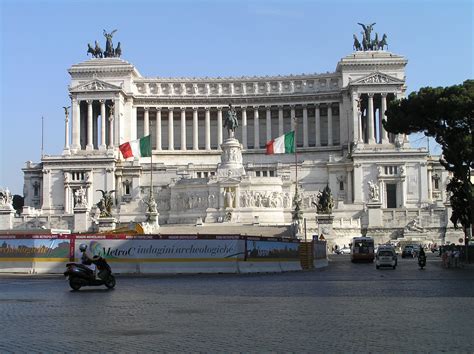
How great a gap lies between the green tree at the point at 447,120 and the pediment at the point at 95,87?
68629mm

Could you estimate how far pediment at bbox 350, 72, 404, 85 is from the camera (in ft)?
397

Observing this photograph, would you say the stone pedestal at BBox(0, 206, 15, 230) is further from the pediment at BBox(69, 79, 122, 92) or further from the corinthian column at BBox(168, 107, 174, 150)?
the corinthian column at BBox(168, 107, 174, 150)

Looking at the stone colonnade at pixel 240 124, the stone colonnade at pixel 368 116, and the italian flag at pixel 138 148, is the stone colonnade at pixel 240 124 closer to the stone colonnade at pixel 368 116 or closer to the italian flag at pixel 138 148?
the stone colonnade at pixel 368 116

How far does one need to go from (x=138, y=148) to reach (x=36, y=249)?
5773cm

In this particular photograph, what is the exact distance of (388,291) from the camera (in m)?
29.3

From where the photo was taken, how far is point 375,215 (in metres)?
92.3

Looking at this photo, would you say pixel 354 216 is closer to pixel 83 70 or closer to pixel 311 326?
pixel 83 70

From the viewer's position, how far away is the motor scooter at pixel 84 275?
30.5m

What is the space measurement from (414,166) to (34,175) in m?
54.7

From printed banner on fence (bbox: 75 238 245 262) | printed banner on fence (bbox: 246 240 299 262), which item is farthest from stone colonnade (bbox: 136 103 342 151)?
printed banner on fence (bbox: 75 238 245 262)

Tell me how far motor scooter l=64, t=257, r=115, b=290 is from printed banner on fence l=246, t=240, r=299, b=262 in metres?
A: 15.9

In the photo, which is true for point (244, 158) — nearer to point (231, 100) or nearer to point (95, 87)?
point (231, 100)

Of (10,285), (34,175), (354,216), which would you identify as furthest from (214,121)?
(10,285)

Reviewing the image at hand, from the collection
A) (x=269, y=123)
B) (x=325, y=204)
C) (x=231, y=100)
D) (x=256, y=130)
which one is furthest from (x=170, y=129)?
(x=325, y=204)
